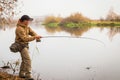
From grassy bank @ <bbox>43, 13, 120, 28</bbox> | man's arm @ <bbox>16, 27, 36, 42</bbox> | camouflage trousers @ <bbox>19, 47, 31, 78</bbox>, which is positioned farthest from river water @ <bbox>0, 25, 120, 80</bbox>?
man's arm @ <bbox>16, 27, 36, 42</bbox>

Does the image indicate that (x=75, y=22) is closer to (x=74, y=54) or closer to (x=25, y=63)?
(x=74, y=54)

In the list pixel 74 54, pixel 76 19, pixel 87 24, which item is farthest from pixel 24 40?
pixel 87 24

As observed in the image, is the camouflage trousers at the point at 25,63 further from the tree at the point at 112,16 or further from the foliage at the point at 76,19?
the tree at the point at 112,16

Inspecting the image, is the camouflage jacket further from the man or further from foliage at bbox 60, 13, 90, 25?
foliage at bbox 60, 13, 90, 25

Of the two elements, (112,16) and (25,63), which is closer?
(25,63)

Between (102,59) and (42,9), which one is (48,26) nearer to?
(42,9)

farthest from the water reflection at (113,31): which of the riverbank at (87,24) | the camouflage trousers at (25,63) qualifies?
the camouflage trousers at (25,63)

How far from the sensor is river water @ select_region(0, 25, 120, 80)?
21.2 feet

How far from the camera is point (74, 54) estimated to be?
7684mm

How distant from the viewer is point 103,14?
354 inches

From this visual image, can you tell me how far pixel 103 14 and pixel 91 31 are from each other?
0.50 metres

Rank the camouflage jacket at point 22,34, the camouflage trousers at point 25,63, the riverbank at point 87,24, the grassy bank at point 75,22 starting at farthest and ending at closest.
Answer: the riverbank at point 87,24, the grassy bank at point 75,22, the camouflage trousers at point 25,63, the camouflage jacket at point 22,34

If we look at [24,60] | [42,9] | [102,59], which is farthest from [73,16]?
[24,60]

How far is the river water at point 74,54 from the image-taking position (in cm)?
646
